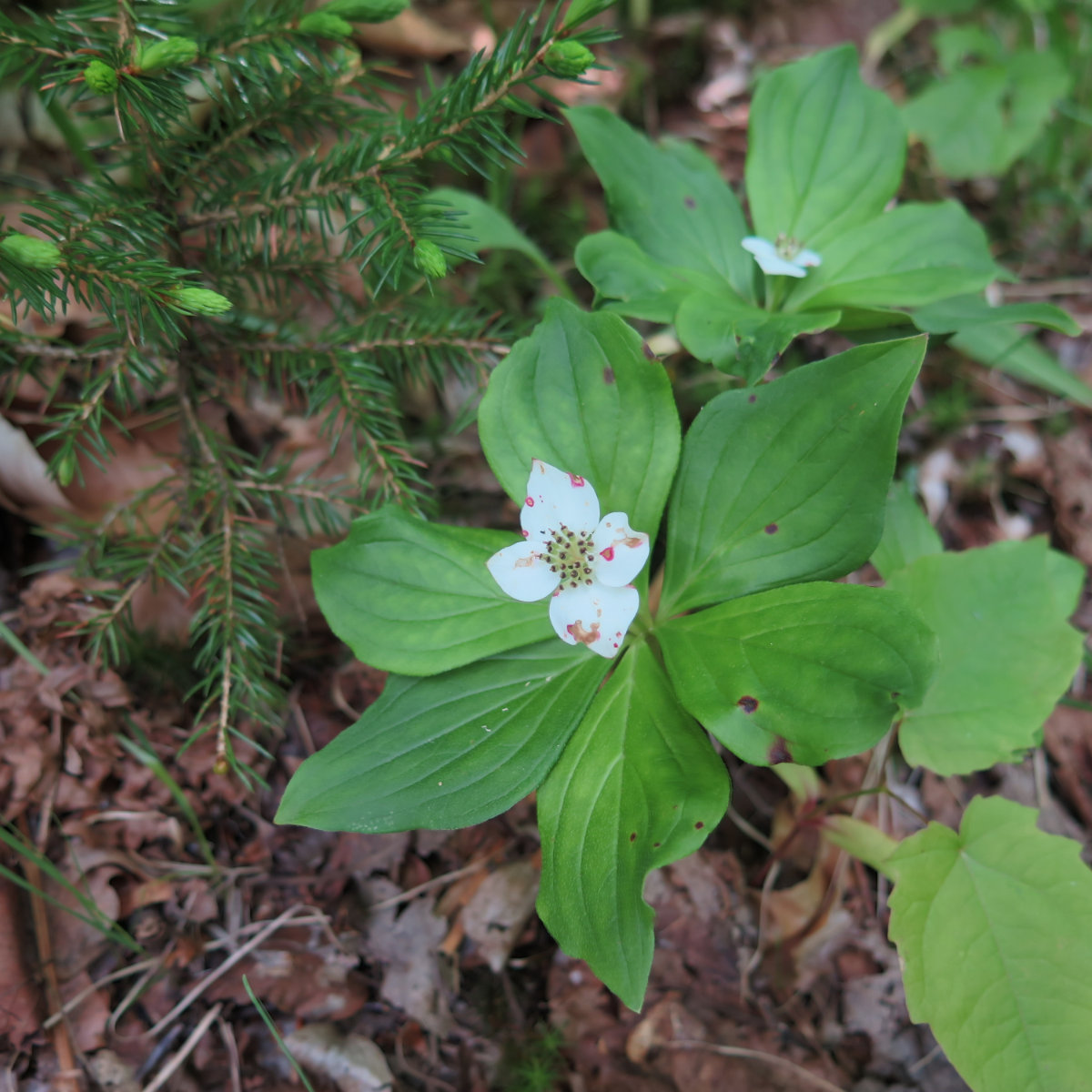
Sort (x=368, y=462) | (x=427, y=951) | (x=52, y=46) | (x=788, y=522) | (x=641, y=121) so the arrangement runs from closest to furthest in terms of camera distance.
→ (x=52, y=46) → (x=788, y=522) → (x=368, y=462) → (x=427, y=951) → (x=641, y=121)

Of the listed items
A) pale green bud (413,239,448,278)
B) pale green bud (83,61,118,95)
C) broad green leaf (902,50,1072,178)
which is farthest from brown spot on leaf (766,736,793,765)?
broad green leaf (902,50,1072,178)

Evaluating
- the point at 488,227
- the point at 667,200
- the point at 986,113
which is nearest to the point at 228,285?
the point at 488,227

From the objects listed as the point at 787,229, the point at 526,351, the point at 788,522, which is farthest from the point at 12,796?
the point at 787,229

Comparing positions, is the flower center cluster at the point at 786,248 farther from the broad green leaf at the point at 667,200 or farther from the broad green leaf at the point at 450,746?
the broad green leaf at the point at 450,746

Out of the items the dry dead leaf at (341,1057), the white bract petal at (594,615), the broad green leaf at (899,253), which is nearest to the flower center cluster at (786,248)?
the broad green leaf at (899,253)

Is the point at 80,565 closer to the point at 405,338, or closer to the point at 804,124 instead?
the point at 405,338
